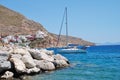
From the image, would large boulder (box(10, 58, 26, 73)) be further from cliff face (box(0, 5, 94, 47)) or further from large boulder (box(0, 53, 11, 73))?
cliff face (box(0, 5, 94, 47))

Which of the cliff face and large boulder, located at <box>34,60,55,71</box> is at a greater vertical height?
the cliff face

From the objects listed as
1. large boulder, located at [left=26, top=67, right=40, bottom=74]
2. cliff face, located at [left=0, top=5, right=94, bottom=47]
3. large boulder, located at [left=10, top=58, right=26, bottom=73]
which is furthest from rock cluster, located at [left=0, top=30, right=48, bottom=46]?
large boulder, located at [left=10, top=58, right=26, bottom=73]

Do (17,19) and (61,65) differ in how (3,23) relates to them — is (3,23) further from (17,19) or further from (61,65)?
(61,65)

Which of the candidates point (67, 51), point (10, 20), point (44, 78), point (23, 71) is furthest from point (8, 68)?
point (10, 20)

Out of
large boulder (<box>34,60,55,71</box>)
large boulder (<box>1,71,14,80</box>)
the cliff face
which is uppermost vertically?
the cliff face

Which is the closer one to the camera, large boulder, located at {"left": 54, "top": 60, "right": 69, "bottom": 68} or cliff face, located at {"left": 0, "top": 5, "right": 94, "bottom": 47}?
large boulder, located at {"left": 54, "top": 60, "right": 69, "bottom": 68}

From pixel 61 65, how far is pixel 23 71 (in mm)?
8964

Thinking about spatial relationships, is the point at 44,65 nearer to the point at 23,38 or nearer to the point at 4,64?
the point at 4,64

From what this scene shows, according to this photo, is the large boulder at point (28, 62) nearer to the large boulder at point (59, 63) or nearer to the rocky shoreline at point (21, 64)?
the rocky shoreline at point (21, 64)

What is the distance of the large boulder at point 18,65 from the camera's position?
25.9 meters

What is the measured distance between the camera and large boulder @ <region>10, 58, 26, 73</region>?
84.8ft

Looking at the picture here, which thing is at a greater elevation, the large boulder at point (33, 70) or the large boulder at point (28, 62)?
the large boulder at point (28, 62)

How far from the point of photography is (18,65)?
26125 millimetres

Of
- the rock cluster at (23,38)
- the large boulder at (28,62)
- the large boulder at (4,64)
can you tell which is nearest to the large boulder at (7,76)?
the large boulder at (4,64)
